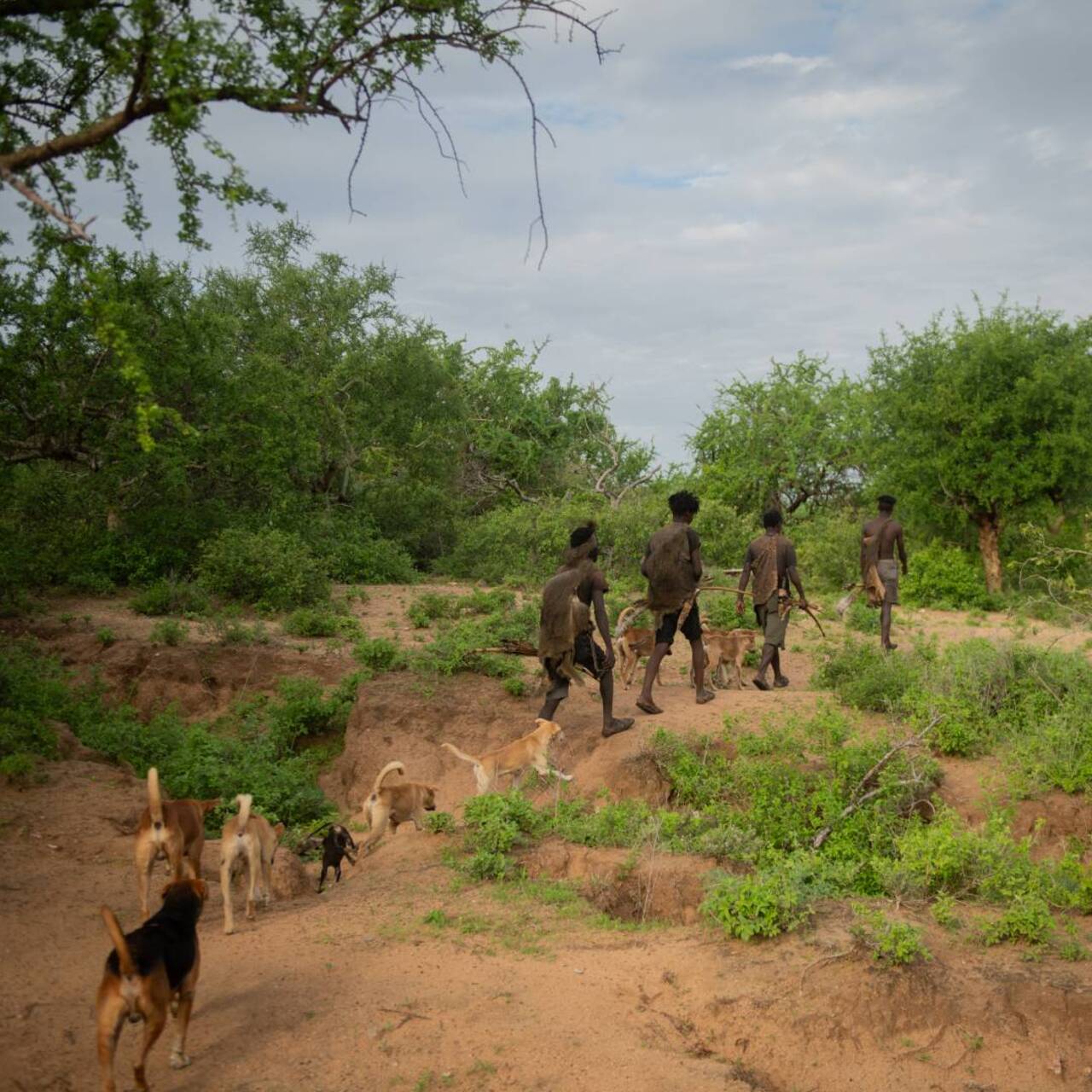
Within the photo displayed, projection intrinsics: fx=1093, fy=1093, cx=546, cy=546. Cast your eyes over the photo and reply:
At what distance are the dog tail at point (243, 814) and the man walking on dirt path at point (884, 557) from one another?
909 centimetres

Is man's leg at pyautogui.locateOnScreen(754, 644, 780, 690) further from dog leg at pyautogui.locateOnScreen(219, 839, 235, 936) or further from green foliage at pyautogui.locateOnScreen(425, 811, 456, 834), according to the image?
dog leg at pyautogui.locateOnScreen(219, 839, 235, 936)

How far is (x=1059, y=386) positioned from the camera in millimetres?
20688

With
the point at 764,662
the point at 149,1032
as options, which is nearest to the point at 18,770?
the point at 149,1032

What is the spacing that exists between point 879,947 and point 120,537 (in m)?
15.4

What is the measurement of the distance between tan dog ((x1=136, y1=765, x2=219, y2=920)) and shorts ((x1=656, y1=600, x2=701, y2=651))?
524cm

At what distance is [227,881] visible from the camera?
23.1ft

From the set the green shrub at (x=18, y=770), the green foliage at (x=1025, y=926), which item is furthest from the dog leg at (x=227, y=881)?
the green foliage at (x=1025, y=926)

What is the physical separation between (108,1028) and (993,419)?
64.4 feet

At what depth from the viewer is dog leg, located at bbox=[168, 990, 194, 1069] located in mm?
5328

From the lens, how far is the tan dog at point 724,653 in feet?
40.1

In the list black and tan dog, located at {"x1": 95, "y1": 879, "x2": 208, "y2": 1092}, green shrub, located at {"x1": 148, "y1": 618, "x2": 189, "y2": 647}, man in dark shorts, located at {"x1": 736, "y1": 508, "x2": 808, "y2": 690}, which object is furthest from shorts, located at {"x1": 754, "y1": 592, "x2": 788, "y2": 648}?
black and tan dog, located at {"x1": 95, "y1": 879, "x2": 208, "y2": 1092}

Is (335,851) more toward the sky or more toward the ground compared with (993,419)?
more toward the ground

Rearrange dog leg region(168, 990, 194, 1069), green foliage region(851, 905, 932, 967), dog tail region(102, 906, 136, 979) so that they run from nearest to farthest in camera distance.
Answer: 1. dog tail region(102, 906, 136, 979)
2. dog leg region(168, 990, 194, 1069)
3. green foliage region(851, 905, 932, 967)

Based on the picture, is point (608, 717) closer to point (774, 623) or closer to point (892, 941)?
point (774, 623)
